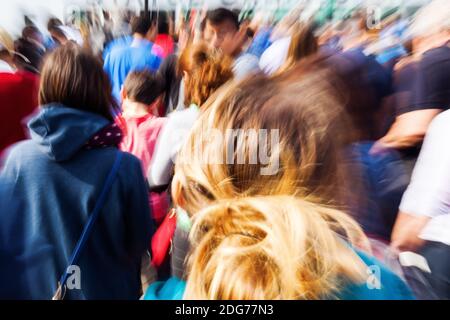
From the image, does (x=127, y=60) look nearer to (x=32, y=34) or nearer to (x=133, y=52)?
(x=133, y=52)

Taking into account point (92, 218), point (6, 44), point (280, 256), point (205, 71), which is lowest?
point (280, 256)

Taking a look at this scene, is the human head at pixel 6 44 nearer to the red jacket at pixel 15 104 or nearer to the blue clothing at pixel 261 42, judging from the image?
the red jacket at pixel 15 104

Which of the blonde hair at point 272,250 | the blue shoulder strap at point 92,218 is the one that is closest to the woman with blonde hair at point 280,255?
the blonde hair at point 272,250

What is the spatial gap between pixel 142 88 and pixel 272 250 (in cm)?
84

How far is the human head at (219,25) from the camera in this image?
228 cm

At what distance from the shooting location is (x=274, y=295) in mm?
2295

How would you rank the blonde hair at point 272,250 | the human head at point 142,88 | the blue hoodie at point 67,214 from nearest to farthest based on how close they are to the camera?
the blue hoodie at point 67,214, the blonde hair at point 272,250, the human head at point 142,88

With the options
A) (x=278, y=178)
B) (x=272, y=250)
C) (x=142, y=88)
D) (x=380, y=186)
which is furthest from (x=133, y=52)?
(x=380, y=186)

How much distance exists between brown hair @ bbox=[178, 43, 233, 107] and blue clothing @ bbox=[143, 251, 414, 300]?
31.0 inches

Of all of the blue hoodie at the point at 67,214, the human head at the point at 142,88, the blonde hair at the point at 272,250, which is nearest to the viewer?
the blue hoodie at the point at 67,214

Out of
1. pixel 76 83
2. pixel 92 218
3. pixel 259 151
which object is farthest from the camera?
pixel 259 151

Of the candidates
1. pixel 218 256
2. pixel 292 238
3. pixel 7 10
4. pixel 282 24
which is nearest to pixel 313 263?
pixel 292 238

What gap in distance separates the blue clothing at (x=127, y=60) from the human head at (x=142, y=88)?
0.07ft

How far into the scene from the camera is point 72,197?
2.18 meters
